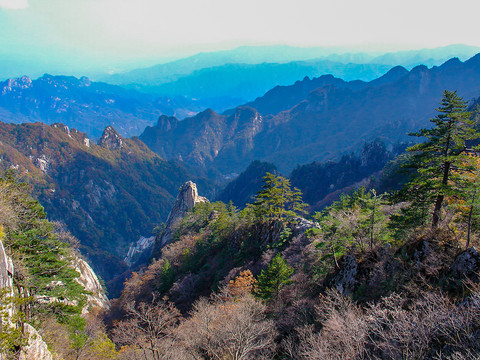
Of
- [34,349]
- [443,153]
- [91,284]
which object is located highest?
[443,153]

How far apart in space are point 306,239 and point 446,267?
2230cm

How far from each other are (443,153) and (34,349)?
29.2 m

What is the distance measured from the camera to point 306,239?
37.4 metres

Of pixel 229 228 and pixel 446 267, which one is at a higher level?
pixel 446 267

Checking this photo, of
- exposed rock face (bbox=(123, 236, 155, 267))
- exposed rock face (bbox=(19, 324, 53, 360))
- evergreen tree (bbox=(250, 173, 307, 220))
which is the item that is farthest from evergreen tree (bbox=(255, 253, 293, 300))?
exposed rock face (bbox=(123, 236, 155, 267))

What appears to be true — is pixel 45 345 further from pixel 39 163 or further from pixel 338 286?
pixel 39 163

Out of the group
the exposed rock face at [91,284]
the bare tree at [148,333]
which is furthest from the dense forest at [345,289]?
the exposed rock face at [91,284]

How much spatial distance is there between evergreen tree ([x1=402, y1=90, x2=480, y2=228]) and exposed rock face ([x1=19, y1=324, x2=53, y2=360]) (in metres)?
26.3

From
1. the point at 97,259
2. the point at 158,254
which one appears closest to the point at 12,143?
the point at 97,259

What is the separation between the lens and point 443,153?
18547 mm

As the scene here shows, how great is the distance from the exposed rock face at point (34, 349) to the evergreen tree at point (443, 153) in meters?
26.3

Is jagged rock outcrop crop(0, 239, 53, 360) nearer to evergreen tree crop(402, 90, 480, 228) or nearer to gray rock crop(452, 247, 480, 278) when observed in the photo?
gray rock crop(452, 247, 480, 278)

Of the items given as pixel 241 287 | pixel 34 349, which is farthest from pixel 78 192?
pixel 34 349

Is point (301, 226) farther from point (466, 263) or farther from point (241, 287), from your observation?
point (466, 263)
